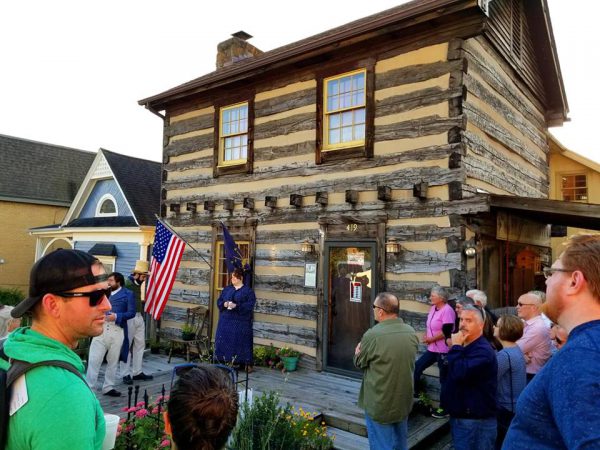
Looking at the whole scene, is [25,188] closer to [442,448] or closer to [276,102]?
[276,102]

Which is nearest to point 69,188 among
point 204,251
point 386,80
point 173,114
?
point 173,114

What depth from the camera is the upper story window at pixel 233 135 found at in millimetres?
10070

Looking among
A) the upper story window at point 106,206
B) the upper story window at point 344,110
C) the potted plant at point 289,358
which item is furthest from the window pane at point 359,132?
the upper story window at point 106,206

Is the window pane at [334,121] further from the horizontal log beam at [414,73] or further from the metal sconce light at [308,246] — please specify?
the metal sconce light at [308,246]

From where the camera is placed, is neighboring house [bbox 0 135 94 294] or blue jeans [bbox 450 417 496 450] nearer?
blue jeans [bbox 450 417 496 450]

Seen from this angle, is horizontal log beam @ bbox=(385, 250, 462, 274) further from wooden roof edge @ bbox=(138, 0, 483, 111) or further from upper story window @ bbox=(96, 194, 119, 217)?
upper story window @ bbox=(96, 194, 119, 217)

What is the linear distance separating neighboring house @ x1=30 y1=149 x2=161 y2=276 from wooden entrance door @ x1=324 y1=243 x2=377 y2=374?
7.53 metres

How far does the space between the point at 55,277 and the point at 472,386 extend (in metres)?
3.39

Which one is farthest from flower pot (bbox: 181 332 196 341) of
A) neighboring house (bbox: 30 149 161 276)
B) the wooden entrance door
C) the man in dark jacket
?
the man in dark jacket

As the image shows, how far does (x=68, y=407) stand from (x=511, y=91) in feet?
33.1

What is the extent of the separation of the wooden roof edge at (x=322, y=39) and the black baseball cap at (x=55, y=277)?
6829mm

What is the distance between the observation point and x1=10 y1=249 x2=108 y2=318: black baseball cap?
1854 mm

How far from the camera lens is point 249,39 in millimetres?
13133

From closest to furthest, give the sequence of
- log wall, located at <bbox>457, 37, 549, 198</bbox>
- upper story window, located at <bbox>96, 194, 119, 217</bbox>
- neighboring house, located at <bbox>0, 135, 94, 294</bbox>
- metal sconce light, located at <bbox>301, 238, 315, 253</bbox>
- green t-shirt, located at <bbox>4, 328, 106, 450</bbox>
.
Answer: green t-shirt, located at <bbox>4, 328, 106, 450</bbox>
log wall, located at <bbox>457, 37, 549, 198</bbox>
metal sconce light, located at <bbox>301, 238, 315, 253</bbox>
upper story window, located at <bbox>96, 194, 119, 217</bbox>
neighboring house, located at <bbox>0, 135, 94, 294</bbox>
